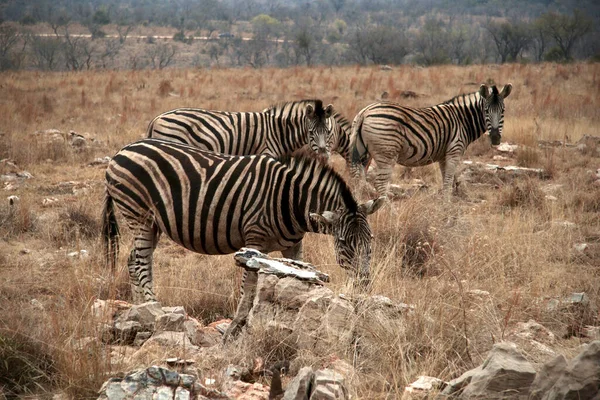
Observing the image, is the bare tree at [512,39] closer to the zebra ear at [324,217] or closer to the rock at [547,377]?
the zebra ear at [324,217]

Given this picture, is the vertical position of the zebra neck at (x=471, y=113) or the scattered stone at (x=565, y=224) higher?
the zebra neck at (x=471, y=113)

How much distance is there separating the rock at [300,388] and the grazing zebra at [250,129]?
4903mm

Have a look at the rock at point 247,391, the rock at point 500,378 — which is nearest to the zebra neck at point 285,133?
the rock at point 247,391

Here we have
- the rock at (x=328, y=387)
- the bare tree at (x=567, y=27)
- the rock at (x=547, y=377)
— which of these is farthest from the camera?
the bare tree at (x=567, y=27)

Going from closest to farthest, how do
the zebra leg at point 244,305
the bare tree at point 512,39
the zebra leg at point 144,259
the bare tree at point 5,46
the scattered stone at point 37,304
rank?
the zebra leg at point 244,305 < the scattered stone at point 37,304 < the zebra leg at point 144,259 < the bare tree at point 5,46 < the bare tree at point 512,39

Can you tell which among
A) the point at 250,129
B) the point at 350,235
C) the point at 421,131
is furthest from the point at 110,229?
the point at 421,131

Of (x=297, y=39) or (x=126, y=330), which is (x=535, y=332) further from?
(x=297, y=39)

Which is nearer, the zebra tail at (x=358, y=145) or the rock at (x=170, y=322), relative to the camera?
the rock at (x=170, y=322)

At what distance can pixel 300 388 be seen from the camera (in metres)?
3.62

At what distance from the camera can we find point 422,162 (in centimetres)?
1044

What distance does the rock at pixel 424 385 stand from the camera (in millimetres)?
3824

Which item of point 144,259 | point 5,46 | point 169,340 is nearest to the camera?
point 169,340

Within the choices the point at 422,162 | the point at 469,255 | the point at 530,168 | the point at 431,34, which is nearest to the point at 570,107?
the point at 530,168

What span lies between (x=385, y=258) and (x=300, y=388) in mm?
2927
